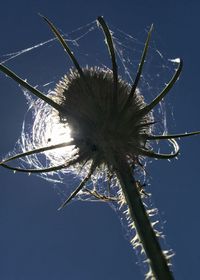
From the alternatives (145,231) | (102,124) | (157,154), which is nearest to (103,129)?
(102,124)

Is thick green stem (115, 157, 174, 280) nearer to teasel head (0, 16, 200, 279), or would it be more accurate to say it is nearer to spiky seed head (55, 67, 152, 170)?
teasel head (0, 16, 200, 279)

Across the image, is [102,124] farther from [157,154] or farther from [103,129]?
[157,154]

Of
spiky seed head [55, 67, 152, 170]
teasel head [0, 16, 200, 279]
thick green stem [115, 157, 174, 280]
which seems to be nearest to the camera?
thick green stem [115, 157, 174, 280]

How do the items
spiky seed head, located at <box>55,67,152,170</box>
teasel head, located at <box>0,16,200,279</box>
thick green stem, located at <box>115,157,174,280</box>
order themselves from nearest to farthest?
thick green stem, located at <box>115,157,174,280</box> → teasel head, located at <box>0,16,200,279</box> → spiky seed head, located at <box>55,67,152,170</box>

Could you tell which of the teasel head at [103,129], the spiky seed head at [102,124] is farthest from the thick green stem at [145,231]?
the spiky seed head at [102,124]

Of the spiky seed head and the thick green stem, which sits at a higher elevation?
the spiky seed head

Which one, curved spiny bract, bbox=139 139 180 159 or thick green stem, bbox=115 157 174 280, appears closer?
thick green stem, bbox=115 157 174 280

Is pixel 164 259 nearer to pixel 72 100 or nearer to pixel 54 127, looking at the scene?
pixel 72 100

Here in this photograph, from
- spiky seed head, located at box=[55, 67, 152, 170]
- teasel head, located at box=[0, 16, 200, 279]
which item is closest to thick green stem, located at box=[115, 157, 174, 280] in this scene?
teasel head, located at box=[0, 16, 200, 279]

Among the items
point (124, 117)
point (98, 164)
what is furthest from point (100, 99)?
point (98, 164)
